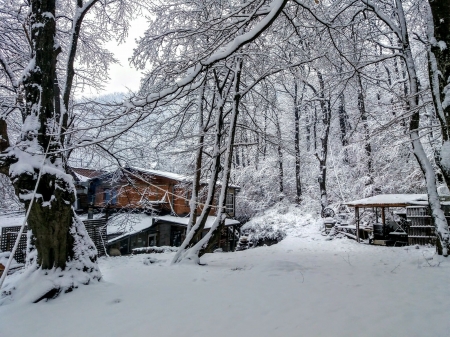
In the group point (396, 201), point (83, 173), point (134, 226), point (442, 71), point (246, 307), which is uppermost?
point (83, 173)

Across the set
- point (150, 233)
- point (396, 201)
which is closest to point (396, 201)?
point (396, 201)

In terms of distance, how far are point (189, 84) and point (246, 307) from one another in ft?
10.5

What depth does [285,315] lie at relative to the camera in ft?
9.45

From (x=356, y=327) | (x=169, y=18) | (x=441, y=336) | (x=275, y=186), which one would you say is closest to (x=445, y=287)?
(x=441, y=336)

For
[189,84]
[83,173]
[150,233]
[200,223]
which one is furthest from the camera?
[83,173]

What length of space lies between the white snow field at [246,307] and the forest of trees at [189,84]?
34.9 inches

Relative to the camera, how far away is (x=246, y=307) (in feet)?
10.3

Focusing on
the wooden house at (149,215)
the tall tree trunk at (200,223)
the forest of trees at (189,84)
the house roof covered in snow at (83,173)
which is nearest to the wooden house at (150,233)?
the wooden house at (149,215)

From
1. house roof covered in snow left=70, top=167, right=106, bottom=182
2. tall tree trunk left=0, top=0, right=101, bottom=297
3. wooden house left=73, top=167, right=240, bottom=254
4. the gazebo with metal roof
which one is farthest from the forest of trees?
wooden house left=73, top=167, right=240, bottom=254

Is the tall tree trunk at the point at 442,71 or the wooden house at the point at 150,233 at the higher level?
the tall tree trunk at the point at 442,71

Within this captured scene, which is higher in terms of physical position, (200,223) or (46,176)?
(46,176)

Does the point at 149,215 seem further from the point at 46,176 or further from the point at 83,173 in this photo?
the point at 46,176

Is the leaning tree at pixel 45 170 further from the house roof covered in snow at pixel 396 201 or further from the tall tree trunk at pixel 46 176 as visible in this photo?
the house roof covered in snow at pixel 396 201

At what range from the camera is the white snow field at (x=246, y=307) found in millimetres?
2572
